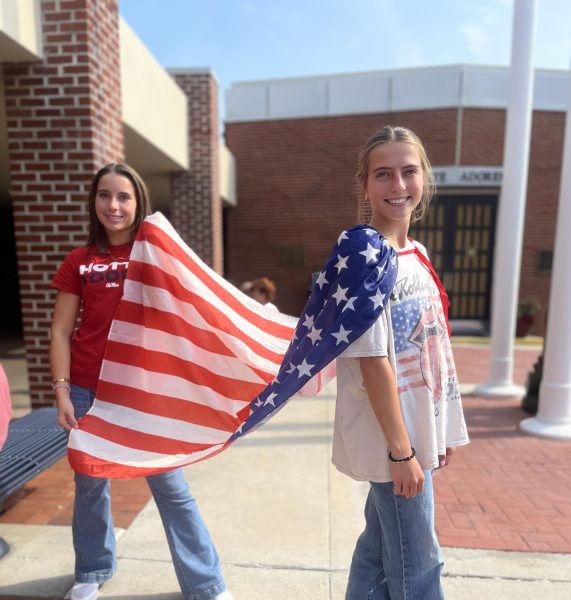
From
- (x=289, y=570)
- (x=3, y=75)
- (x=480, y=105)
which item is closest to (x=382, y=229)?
(x=289, y=570)

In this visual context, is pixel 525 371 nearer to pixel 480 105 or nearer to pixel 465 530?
pixel 465 530

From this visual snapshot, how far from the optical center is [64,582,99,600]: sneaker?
7.12ft

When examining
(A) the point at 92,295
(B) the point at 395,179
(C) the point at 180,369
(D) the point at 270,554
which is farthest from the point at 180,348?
(D) the point at 270,554

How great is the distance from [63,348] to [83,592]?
1135 mm

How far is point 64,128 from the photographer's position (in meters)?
4.02

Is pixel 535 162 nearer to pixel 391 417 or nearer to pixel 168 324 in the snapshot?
pixel 168 324

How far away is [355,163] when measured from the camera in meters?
11.4

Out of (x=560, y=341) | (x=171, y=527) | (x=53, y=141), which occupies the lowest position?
(x=171, y=527)

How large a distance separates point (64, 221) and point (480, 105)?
33.5ft

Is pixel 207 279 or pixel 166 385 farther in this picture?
pixel 207 279

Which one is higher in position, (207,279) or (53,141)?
(53,141)

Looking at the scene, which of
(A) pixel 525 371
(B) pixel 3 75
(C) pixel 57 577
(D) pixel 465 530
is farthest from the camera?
(A) pixel 525 371

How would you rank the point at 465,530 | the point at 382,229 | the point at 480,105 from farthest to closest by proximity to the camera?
the point at 480,105, the point at 465,530, the point at 382,229

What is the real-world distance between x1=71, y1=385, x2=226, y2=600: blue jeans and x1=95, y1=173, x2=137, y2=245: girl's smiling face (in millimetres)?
737
